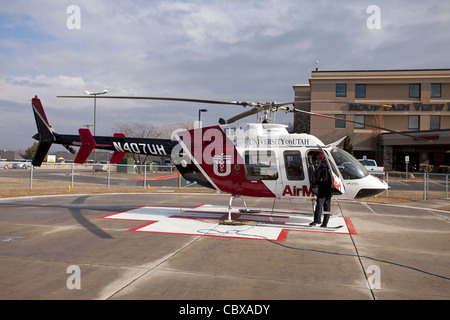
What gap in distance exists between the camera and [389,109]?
152 ft

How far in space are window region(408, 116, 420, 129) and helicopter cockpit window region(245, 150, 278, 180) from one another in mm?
43174

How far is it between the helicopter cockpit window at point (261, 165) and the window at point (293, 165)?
0.37 metres

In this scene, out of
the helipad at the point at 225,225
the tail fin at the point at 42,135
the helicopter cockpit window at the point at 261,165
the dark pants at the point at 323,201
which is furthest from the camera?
the tail fin at the point at 42,135

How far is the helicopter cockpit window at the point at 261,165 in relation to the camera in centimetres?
1075

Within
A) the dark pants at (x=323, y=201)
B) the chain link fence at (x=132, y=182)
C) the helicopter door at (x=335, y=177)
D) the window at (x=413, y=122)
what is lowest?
the chain link fence at (x=132, y=182)

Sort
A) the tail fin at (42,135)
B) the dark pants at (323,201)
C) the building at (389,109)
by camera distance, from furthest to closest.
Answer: the building at (389,109) → the tail fin at (42,135) → the dark pants at (323,201)

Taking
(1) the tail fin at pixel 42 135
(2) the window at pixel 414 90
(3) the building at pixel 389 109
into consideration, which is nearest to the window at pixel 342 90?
(3) the building at pixel 389 109

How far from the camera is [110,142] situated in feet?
42.2

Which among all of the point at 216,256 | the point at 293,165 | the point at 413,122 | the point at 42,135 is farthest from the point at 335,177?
the point at 413,122

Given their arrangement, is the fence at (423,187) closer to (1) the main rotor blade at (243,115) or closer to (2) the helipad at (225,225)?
(2) the helipad at (225,225)
